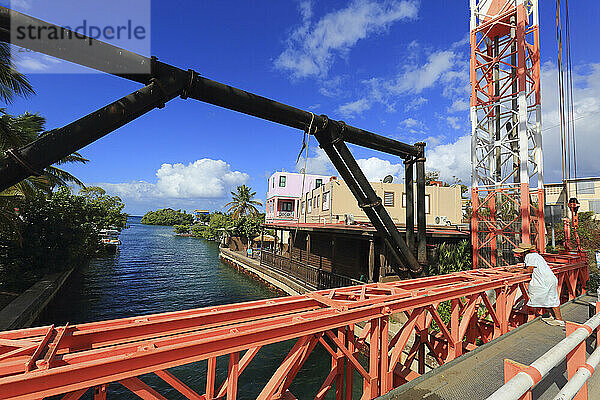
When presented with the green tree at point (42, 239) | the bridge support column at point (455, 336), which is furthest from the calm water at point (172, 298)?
the bridge support column at point (455, 336)

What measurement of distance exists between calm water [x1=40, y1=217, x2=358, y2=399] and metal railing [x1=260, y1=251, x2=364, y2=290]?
2.13m

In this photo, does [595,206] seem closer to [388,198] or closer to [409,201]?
[388,198]

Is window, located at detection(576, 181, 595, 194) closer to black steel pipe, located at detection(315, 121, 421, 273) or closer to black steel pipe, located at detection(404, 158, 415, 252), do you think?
black steel pipe, located at detection(404, 158, 415, 252)

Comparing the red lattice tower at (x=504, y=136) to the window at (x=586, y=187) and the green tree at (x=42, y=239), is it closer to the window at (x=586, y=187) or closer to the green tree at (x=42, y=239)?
the green tree at (x=42, y=239)

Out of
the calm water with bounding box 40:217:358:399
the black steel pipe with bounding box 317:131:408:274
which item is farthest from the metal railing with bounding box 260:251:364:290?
the black steel pipe with bounding box 317:131:408:274

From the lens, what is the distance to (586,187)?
37.0 m

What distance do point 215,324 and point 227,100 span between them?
11.1 ft

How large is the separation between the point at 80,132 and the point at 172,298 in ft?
60.0

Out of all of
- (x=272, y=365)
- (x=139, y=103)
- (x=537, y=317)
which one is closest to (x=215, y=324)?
(x=139, y=103)

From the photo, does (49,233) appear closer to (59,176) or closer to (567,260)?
(59,176)

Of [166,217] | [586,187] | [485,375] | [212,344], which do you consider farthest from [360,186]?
[166,217]

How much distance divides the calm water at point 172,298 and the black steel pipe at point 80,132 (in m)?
8.14

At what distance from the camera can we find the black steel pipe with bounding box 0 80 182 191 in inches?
135

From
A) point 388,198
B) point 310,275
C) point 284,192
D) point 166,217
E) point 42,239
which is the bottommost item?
point 310,275
